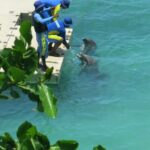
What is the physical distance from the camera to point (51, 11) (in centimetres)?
930

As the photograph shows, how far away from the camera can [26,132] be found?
239cm

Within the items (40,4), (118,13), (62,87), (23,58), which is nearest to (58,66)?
(62,87)

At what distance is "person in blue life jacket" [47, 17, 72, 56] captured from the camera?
31.2 feet

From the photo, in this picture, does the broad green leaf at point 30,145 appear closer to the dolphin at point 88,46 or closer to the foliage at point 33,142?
the foliage at point 33,142

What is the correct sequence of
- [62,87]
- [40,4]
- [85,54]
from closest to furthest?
[40,4], [62,87], [85,54]

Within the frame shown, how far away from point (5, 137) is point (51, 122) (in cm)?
664

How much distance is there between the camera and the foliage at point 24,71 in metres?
2.47

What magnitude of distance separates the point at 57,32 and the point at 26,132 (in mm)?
7348

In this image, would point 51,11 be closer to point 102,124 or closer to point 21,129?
point 102,124

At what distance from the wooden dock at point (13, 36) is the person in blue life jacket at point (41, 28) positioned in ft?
0.83

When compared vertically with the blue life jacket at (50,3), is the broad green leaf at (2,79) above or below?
above

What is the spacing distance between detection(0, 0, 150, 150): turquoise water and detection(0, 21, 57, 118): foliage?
6019 mm

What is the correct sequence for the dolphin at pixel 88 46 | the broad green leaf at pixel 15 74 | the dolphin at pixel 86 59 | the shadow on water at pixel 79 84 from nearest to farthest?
the broad green leaf at pixel 15 74 → the shadow on water at pixel 79 84 → the dolphin at pixel 86 59 → the dolphin at pixel 88 46

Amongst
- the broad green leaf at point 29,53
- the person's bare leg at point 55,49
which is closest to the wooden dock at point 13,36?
the person's bare leg at point 55,49
